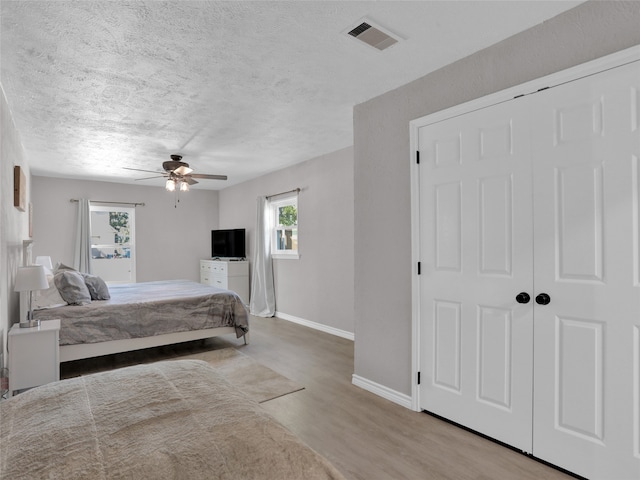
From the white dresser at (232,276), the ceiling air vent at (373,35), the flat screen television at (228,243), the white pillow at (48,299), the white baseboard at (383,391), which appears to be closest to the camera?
the ceiling air vent at (373,35)

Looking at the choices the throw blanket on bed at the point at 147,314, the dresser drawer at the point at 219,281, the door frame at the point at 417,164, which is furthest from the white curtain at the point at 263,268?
the door frame at the point at 417,164

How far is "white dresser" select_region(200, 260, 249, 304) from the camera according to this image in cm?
673

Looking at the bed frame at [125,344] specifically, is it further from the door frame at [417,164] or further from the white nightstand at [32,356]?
the door frame at [417,164]

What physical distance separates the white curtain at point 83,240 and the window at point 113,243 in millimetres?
246

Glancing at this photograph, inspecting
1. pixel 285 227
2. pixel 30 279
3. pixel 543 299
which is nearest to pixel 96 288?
pixel 30 279

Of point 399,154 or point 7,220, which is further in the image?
point 7,220

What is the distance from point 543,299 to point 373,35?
5.92 ft

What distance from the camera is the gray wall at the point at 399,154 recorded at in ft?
6.50

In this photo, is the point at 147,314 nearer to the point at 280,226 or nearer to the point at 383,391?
the point at 383,391

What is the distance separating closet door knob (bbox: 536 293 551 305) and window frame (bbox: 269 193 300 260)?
396cm

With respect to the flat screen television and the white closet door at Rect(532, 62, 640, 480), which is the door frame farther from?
the flat screen television

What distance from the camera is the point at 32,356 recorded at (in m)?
2.91

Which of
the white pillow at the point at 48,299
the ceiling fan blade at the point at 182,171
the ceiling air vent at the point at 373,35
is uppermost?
the ceiling air vent at the point at 373,35

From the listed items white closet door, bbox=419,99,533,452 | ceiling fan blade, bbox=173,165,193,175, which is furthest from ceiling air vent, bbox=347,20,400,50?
ceiling fan blade, bbox=173,165,193,175
